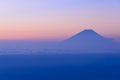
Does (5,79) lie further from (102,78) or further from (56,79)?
(102,78)

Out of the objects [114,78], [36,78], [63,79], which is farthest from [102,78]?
[36,78]

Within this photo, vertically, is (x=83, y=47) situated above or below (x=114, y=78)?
above

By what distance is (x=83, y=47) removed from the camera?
388 ft

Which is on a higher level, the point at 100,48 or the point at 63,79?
the point at 100,48

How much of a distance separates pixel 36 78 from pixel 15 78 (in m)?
1.89

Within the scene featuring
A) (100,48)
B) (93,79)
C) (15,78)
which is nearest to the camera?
(93,79)

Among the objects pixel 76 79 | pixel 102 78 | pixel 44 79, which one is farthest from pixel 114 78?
pixel 44 79

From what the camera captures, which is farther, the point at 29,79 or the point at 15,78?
the point at 15,78

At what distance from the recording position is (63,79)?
25422 millimetres

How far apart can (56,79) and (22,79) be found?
255 cm

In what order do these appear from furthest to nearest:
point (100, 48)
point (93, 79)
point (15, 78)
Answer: point (100, 48), point (15, 78), point (93, 79)

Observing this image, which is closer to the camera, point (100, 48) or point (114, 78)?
point (114, 78)

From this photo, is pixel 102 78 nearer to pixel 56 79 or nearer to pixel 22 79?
pixel 56 79

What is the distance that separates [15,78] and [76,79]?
198 inches
